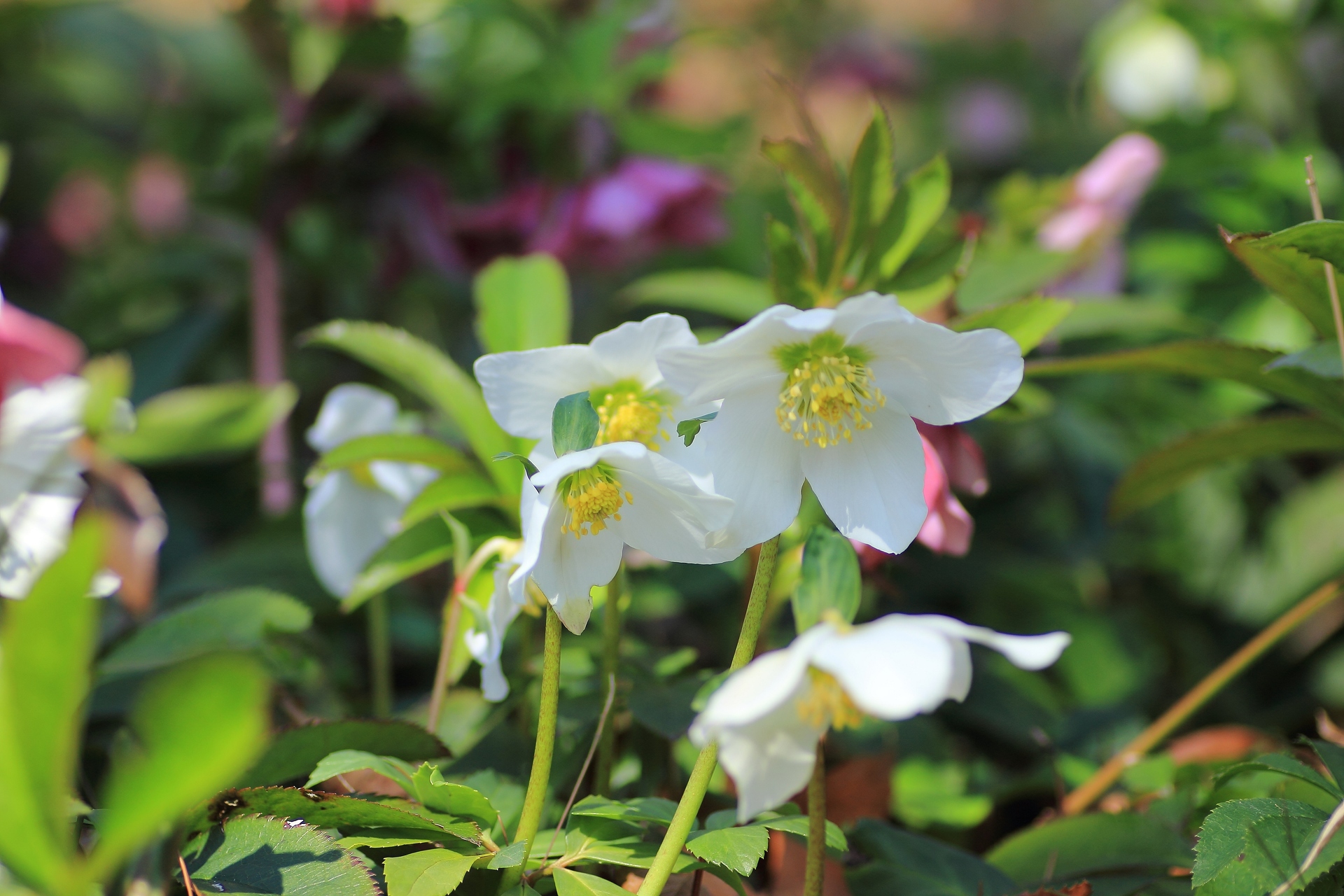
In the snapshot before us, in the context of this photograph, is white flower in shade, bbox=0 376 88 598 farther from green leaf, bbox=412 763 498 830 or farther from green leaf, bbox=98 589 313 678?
green leaf, bbox=412 763 498 830

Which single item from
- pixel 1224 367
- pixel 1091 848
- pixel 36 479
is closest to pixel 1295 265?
pixel 1224 367

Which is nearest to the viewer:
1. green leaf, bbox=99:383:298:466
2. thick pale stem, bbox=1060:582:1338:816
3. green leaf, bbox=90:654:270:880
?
green leaf, bbox=90:654:270:880

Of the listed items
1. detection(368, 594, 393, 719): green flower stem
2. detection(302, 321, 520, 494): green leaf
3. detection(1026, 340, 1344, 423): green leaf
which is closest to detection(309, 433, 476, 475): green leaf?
detection(302, 321, 520, 494): green leaf

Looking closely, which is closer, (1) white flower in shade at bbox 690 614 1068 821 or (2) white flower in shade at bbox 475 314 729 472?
(1) white flower in shade at bbox 690 614 1068 821

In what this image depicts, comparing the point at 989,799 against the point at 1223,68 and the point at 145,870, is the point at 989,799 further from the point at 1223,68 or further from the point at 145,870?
the point at 1223,68

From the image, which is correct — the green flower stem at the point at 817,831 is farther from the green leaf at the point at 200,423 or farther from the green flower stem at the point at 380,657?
the green leaf at the point at 200,423

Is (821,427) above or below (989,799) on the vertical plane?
above

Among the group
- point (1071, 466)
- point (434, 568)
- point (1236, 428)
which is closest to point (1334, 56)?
point (1071, 466)
